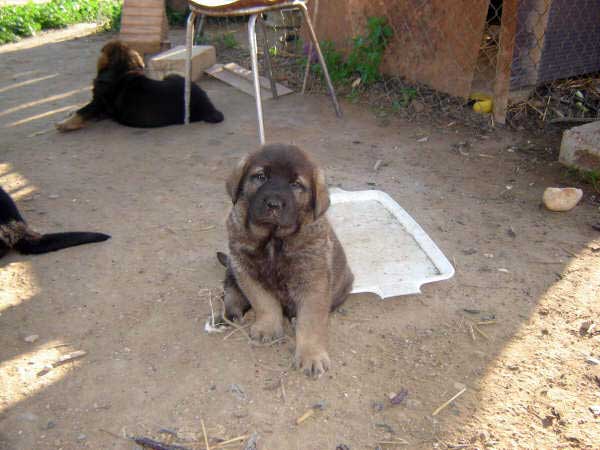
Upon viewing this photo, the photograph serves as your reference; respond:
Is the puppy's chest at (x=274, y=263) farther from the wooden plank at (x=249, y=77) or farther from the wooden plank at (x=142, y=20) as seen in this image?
the wooden plank at (x=142, y=20)

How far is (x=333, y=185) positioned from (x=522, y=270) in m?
1.75

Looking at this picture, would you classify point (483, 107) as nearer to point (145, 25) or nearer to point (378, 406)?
point (378, 406)

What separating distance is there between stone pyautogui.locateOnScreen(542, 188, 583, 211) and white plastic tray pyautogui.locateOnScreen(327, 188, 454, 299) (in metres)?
1.18

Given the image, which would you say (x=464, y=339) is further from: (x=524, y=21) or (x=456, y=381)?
(x=524, y=21)

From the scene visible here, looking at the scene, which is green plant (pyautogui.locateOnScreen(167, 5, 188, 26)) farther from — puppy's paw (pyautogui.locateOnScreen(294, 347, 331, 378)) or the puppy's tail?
puppy's paw (pyautogui.locateOnScreen(294, 347, 331, 378))

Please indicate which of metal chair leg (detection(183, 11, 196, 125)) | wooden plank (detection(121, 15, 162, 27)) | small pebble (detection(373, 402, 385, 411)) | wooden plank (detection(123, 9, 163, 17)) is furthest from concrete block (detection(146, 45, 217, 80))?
small pebble (detection(373, 402, 385, 411))

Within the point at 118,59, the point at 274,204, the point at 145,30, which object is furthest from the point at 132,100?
the point at 274,204

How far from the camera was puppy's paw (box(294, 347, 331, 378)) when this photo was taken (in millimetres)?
2688

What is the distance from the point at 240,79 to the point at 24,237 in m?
4.63

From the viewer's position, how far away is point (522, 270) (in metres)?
3.57

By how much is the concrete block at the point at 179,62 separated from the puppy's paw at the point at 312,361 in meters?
5.63

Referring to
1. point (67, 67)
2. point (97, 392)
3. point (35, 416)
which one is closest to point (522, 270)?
point (97, 392)

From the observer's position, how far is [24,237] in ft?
12.1

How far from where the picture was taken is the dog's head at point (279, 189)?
263 centimetres
